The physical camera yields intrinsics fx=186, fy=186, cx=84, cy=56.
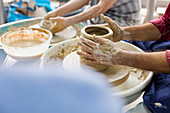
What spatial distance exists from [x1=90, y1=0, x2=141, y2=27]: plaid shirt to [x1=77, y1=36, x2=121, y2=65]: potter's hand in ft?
3.36

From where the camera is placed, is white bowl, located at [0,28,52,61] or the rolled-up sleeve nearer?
white bowl, located at [0,28,52,61]

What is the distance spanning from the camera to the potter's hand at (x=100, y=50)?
3.45ft

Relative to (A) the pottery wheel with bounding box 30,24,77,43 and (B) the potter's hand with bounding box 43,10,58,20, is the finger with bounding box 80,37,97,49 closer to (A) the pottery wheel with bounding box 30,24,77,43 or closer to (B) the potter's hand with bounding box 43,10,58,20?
(A) the pottery wheel with bounding box 30,24,77,43

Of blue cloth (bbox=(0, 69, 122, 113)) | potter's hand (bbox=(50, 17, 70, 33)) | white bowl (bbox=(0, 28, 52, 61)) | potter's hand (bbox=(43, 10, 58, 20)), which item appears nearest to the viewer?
blue cloth (bbox=(0, 69, 122, 113))

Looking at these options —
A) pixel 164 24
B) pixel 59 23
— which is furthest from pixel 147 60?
pixel 59 23

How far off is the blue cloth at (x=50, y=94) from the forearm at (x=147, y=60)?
755 mm

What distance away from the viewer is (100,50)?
1.07m

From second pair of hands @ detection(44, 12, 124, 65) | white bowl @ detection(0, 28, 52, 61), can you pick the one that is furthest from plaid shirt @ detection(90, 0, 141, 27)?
second pair of hands @ detection(44, 12, 124, 65)

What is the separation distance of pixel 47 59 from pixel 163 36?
3.06 ft

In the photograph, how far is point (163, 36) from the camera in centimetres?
149

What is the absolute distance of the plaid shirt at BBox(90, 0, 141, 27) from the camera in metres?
1.99

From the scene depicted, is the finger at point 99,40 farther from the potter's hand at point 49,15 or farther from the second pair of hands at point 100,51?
the potter's hand at point 49,15

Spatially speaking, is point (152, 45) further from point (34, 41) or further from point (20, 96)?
point (20, 96)

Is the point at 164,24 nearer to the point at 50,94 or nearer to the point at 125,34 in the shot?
the point at 125,34
